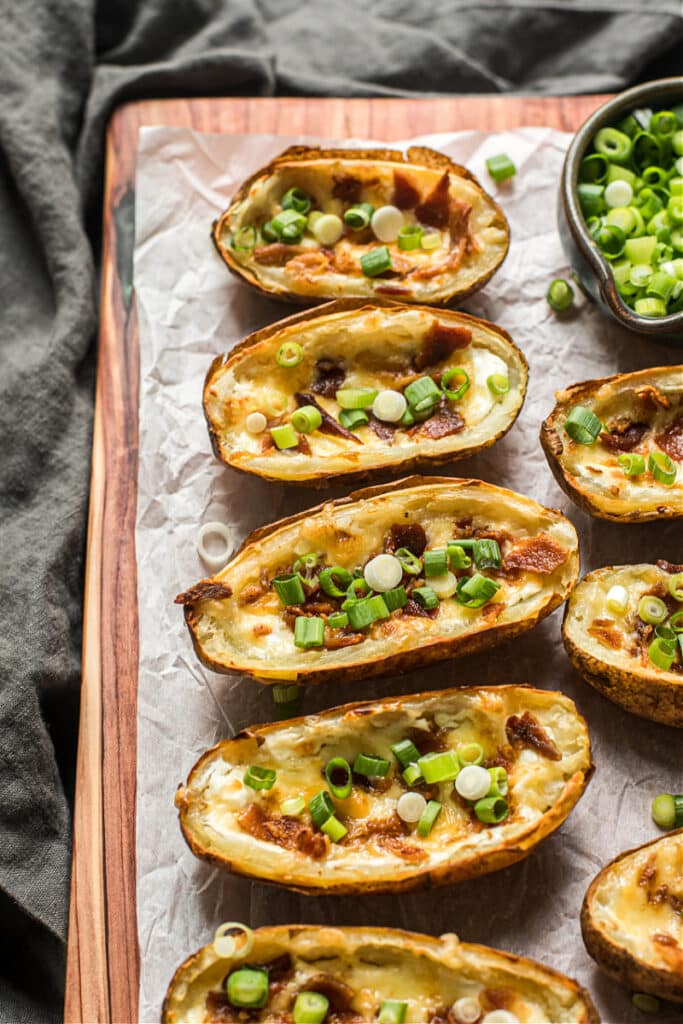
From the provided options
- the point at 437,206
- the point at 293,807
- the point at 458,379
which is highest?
the point at 437,206

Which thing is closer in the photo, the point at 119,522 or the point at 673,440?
the point at 673,440

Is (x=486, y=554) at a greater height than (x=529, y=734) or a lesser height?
greater

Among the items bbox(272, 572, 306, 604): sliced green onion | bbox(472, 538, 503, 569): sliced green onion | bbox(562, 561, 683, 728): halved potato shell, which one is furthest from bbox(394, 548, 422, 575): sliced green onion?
bbox(562, 561, 683, 728): halved potato shell

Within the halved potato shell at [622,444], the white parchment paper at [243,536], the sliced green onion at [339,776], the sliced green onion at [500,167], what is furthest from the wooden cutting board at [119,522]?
the halved potato shell at [622,444]

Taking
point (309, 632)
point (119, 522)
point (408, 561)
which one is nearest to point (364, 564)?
point (408, 561)

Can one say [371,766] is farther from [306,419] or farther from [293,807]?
[306,419]

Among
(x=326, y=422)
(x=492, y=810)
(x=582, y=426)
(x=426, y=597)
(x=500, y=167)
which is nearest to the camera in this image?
(x=492, y=810)
